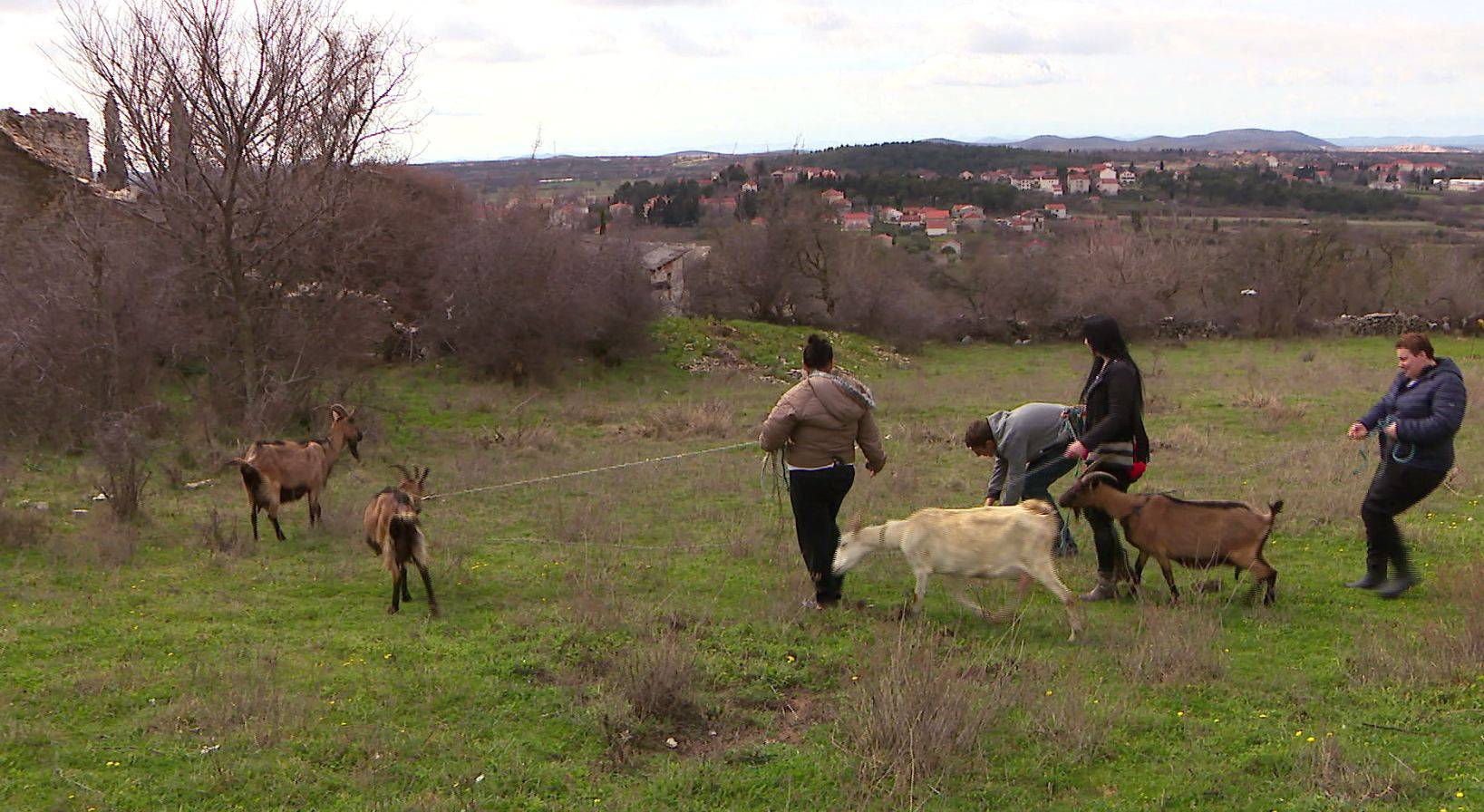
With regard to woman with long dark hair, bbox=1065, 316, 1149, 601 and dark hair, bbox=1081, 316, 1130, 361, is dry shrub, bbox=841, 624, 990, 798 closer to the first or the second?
woman with long dark hair, bbox=1065, 316, 1149, 601

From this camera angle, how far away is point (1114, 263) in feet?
141

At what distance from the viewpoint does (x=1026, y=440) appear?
8500 millimetres

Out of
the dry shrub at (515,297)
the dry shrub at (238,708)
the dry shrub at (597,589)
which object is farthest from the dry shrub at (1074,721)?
the dry shrub at (515,297)

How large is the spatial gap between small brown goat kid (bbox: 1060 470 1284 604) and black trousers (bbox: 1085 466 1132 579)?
74mm

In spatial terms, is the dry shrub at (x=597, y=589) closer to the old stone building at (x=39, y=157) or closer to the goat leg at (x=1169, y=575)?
the goat leg at (x=1169, y=575)

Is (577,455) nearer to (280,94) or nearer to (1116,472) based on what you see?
(280,94)

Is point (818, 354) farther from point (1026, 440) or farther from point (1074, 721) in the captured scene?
point (1074, 721)

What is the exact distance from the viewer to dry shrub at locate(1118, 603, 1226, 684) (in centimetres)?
604

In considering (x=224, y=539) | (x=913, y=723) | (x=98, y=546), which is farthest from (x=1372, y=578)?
(x=98, y=546)

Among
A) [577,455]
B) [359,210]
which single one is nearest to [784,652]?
[577,455]

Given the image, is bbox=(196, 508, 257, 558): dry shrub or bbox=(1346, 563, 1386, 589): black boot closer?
bbox=(1346, 563, 1386, 589): black boot

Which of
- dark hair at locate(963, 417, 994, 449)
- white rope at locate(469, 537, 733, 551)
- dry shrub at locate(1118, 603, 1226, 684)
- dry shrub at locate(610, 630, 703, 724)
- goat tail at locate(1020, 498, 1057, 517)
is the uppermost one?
dark hair at locate(963, 417, 994, 449)

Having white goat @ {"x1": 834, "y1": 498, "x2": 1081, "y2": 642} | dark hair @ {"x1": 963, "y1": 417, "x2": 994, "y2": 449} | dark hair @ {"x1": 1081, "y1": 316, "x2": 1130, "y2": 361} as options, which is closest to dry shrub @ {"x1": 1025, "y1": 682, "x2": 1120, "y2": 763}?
white goat @ {"x1": 834, "y1": 498, "x2": 1081, "y2": 642}

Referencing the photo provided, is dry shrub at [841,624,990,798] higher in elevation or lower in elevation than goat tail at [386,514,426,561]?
lower
